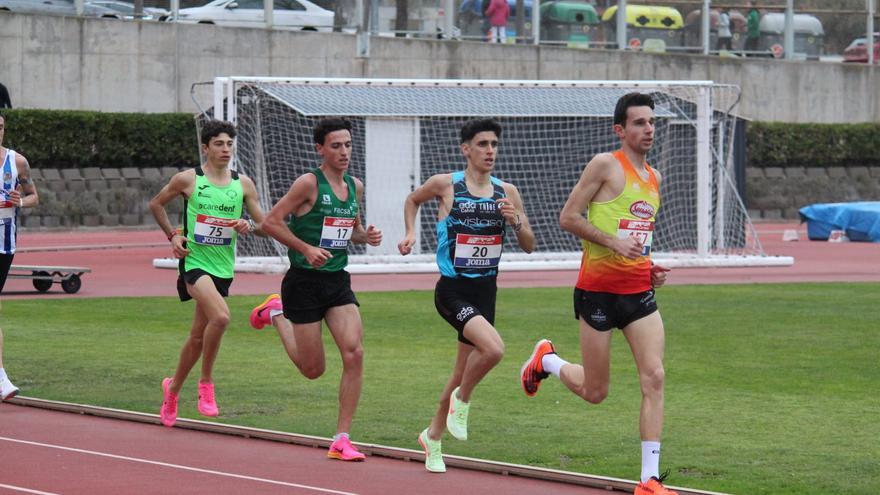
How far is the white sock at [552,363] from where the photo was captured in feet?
31.0

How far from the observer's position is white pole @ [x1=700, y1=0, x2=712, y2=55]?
38.5 m

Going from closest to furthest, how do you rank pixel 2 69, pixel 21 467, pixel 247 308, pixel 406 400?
pixel 21 467, pixel 406 400, pixel 247 308, pixel 2 69

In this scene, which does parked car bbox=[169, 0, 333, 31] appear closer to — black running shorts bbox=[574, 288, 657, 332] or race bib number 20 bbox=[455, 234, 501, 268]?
race bib number 20 bbox=[455, 234, 501, 268]

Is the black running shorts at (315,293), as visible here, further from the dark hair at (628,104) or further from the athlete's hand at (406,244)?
the dark hair at (628,104)

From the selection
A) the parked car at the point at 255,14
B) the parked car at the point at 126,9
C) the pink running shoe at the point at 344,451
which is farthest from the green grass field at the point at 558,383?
the parked car at the point at 255,14

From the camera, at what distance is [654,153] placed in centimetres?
2995

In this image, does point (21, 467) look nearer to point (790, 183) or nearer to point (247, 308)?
point (247, 308)

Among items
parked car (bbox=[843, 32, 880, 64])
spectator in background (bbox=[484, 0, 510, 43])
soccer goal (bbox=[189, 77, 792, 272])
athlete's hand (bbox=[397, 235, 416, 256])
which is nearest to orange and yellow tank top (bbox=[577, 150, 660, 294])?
athlete's hand (bbox=[397, 235, 416, 256])

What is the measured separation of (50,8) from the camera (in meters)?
34.7

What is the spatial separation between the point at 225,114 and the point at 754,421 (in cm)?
1729

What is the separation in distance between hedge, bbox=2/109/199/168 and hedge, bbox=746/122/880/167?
47.4 feet

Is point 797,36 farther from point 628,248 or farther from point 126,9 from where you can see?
point 628,248

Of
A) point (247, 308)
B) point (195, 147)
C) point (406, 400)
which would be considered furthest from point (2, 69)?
point (406, 400)

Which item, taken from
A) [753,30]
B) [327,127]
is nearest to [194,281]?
[327,127]
